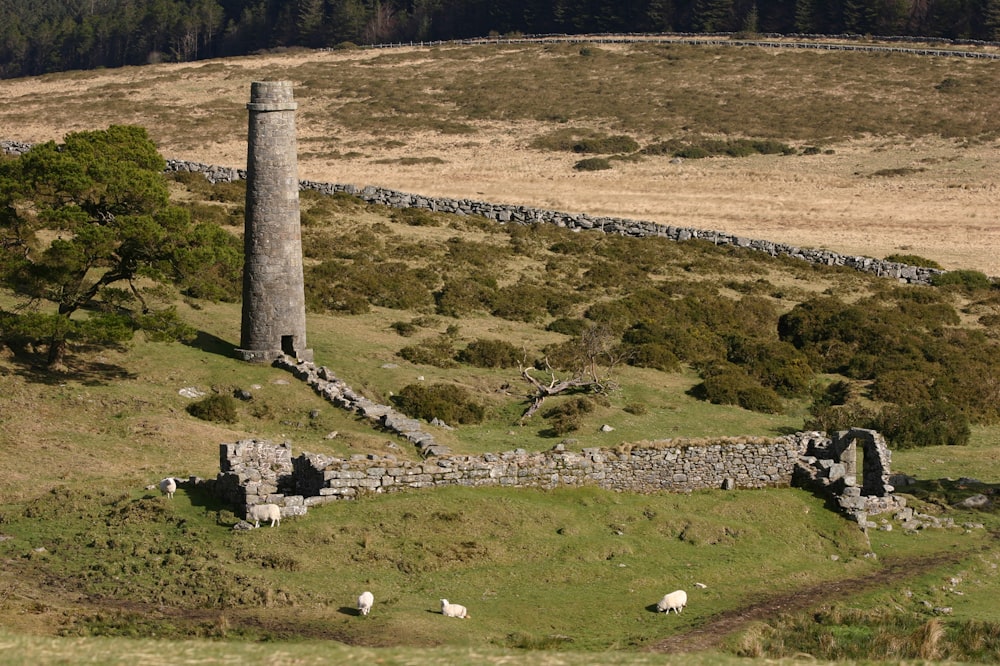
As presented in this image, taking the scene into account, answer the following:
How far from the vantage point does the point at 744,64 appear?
113000 millimetres

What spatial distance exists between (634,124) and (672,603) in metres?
78.3

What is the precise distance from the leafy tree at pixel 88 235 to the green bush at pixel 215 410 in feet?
7.18

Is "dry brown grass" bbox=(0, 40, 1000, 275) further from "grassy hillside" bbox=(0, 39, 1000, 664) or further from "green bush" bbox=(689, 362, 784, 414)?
"grassy hillside" bbox=(0, 39, 1000, 664)

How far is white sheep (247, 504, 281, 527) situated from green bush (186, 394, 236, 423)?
806 cm

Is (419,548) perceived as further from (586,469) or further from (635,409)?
(635,409)

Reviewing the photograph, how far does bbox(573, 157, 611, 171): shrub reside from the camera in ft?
254

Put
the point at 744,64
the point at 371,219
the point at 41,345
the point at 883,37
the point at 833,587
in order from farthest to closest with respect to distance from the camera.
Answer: the point at 883,37, the point at 744,64, the point at 371,219, the point at 41,345, the point at 833,587

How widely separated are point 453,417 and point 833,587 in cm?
1132

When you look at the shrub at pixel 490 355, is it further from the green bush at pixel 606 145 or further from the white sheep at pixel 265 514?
the green bush at pixel 606 145

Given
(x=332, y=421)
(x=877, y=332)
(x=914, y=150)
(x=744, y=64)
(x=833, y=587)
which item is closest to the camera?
(x=833, y=587)

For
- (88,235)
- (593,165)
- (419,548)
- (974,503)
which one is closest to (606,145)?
(593,165)

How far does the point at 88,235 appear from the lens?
28234mm

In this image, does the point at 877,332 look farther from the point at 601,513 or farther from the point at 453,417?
the point at 601,513

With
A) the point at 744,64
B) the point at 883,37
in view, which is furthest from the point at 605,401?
the point at 883,37
